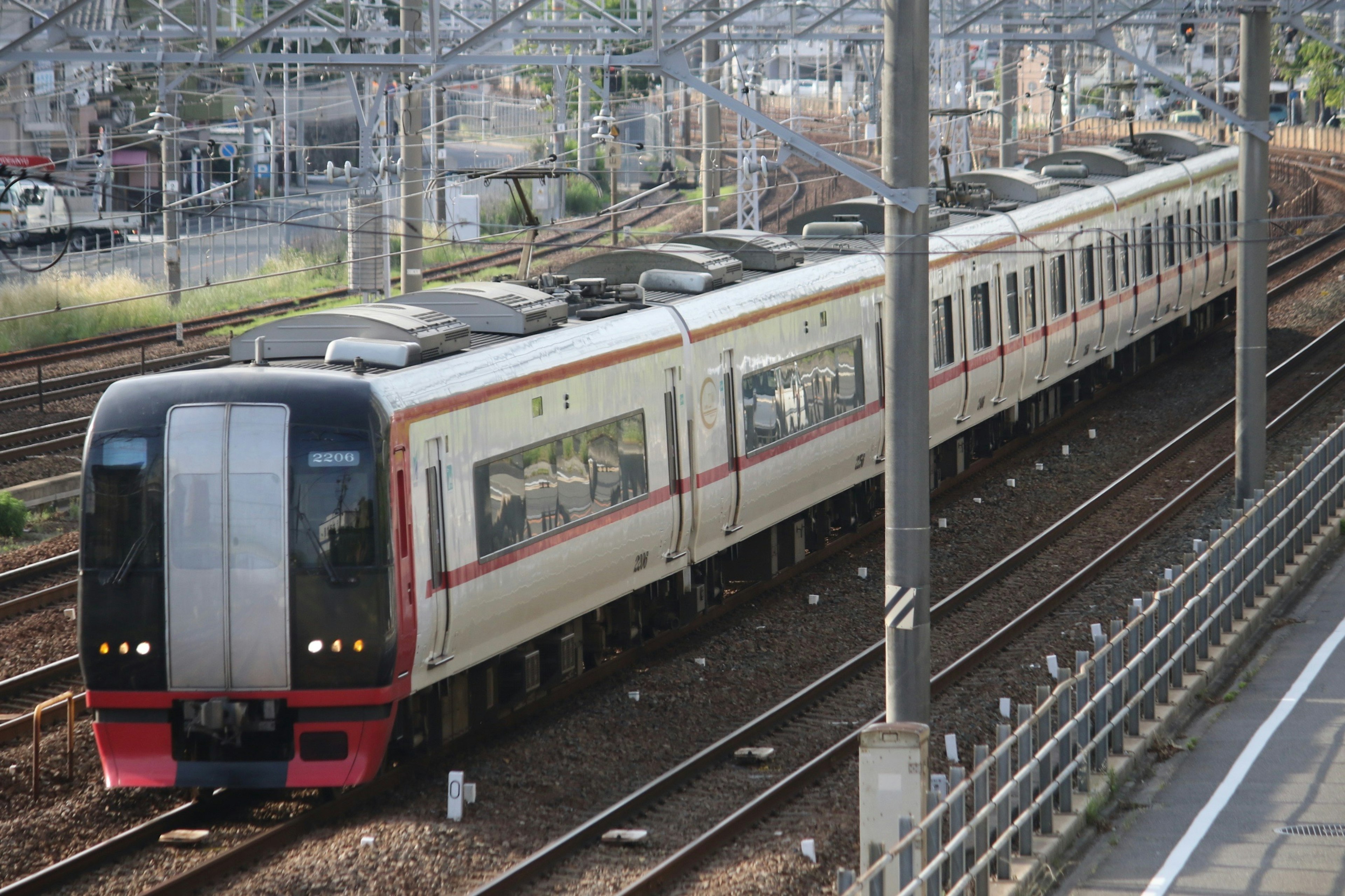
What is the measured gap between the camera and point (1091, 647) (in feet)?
47.5

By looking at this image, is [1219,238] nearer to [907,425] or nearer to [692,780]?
Answer: [692,780]

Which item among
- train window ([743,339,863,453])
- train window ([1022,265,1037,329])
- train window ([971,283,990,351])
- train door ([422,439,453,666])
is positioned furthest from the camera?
train window ([1022,265,1037,329])

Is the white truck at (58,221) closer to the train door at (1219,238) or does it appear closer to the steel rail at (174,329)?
the steel rail at (174,329)

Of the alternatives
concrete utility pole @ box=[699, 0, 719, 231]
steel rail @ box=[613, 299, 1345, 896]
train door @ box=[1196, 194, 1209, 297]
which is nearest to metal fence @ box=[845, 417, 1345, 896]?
steel rail @ box=[613, 299, 1345, 896]

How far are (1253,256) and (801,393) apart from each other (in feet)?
15.7

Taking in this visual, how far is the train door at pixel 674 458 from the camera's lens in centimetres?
1345

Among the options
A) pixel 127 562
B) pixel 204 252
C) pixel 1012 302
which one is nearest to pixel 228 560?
pixel 127 562

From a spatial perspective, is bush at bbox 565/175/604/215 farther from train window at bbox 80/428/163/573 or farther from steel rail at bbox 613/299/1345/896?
train window at bbox 80/428/163/573

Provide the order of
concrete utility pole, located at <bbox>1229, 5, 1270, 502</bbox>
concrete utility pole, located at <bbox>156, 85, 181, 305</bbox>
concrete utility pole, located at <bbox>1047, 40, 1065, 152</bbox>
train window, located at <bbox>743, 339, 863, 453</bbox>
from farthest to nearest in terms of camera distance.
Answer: concrete utility pole, located at <bbox>1047, 40, 1065, 152</bbox>
concrete utility pole, located at <bbox>156, 85, 181, 305</bbox>
concrete utility pole, located at <bbox>1229, 5, 1270, 502</bbox>
train window, located at <bbox>743, 339, 863, 453</bbox>

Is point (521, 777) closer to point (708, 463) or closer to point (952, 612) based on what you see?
point (708, 463)

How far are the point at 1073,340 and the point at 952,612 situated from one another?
8.33 meters

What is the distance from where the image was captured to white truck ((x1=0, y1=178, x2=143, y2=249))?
40.6 m

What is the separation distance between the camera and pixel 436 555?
10.6m

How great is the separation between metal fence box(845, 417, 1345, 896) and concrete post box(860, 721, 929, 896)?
5.0 inches
